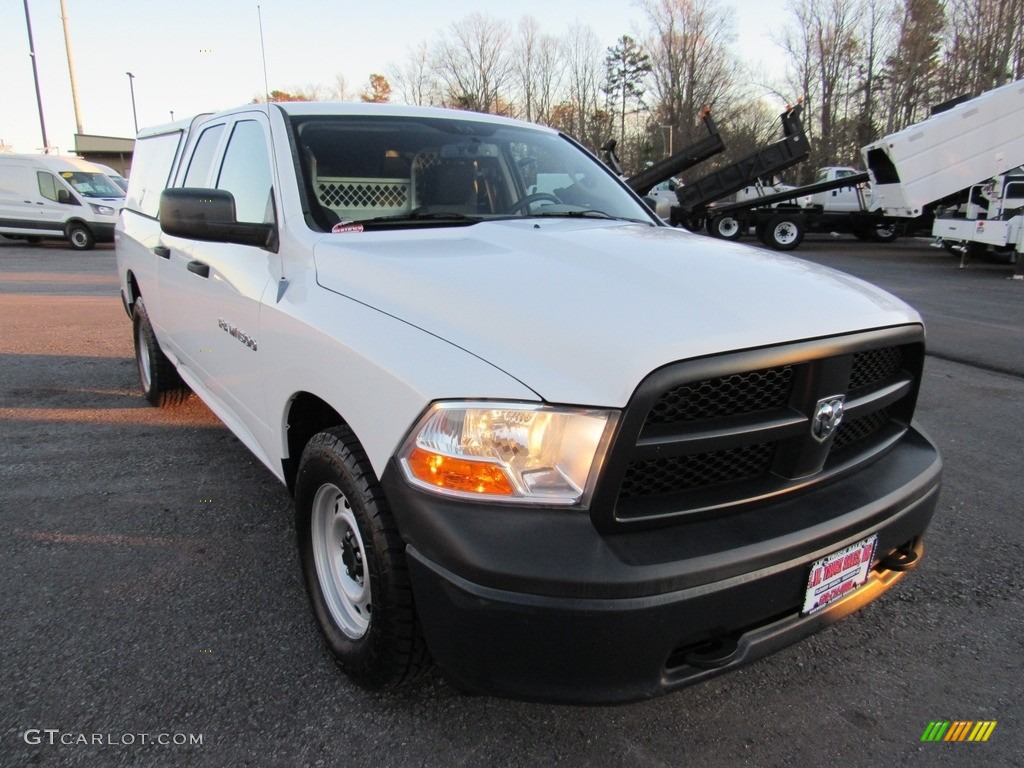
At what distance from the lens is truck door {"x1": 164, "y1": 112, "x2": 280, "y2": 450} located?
9.09 ft

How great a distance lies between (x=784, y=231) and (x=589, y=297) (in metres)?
18.5

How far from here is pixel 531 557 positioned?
1.58 meters

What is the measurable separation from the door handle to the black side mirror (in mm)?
535

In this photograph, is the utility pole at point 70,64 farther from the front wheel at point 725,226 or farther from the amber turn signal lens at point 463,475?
the amber turn signal lens at point 463,475

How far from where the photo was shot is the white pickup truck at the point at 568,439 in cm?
163

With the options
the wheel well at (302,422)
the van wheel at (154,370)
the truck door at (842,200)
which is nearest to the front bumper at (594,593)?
the wheel well at (302,422)

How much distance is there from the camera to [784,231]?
18.6 meters

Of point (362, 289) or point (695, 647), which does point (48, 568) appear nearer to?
point (362, 289)

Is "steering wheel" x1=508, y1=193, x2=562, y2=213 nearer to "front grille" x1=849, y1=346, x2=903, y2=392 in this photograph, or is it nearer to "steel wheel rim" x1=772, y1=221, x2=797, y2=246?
"front grille" x1=849, y1=346, x2=903, y2=392

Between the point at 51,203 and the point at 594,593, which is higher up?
the point at 51,203

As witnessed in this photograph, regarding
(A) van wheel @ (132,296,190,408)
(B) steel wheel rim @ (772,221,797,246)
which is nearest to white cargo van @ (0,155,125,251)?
(A) van wheel @ (132,296,190,408)

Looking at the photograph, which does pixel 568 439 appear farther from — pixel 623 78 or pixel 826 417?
pixel 623 78

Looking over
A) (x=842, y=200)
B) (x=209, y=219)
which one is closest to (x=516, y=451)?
(x=209, y=219)

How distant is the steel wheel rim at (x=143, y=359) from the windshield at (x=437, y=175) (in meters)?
3.00
